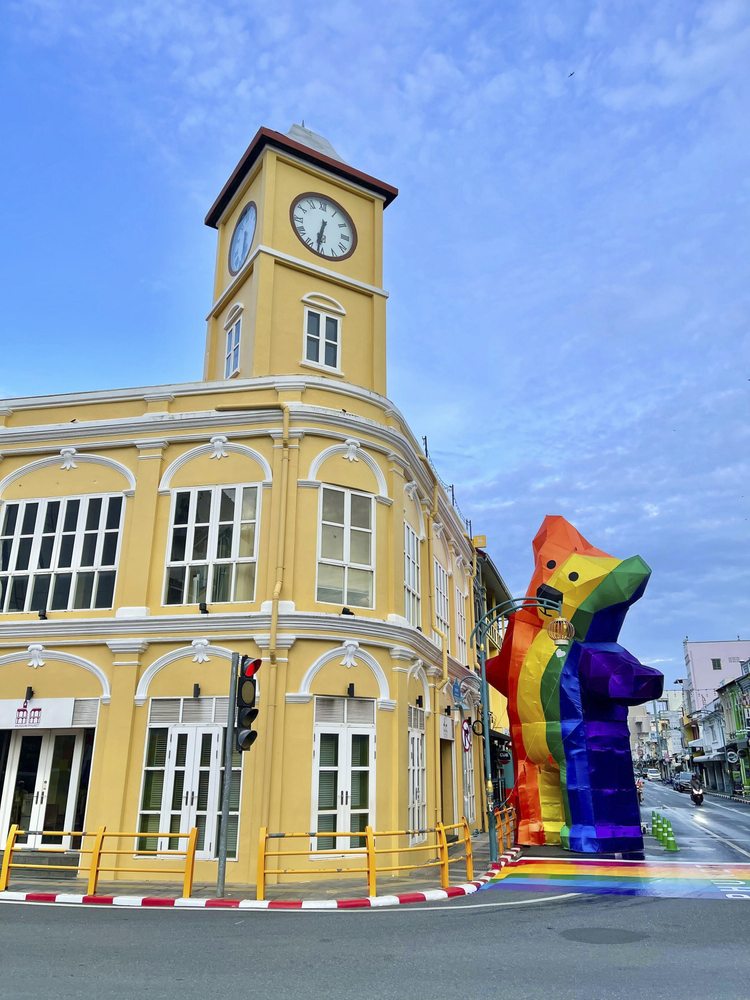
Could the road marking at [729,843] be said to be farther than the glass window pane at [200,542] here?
Yes

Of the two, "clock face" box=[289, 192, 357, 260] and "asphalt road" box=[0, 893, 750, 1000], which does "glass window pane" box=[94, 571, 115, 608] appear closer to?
"asphalt road" box=[0, 893, 750, 1000]

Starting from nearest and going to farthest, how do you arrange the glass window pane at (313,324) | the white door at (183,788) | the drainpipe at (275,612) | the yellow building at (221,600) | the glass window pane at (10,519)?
the drainpipe at (275,612), the white door at (183,788), the yellow building at (221,600), the glass window pane at (10,519), the glass window pane at (313,324)

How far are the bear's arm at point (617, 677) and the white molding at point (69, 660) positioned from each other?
985cm

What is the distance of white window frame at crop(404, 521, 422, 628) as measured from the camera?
17844mm

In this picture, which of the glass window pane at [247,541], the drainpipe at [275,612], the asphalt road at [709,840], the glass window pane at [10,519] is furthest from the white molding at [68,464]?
the asphalt road at [709,840]

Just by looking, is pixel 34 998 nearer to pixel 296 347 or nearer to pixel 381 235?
pixel 296 347

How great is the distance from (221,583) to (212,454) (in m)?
2.78

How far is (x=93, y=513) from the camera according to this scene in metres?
A: 16.8

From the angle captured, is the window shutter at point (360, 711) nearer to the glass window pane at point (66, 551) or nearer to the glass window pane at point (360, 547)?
the glass window pane at point (360, 547)

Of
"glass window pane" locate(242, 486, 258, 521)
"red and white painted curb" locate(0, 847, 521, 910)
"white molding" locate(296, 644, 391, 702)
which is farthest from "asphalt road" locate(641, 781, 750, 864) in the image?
"glass window pane" locate(242, 486, 258, 521)

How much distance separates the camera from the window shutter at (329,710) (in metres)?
14.8

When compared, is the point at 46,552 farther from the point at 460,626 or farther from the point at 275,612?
the point at 460,626

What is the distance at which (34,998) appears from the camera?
6.03m

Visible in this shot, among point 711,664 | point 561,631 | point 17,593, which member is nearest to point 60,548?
point 17,593
